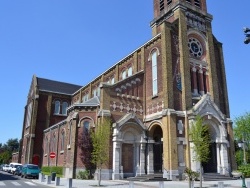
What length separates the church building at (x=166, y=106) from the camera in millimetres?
26953

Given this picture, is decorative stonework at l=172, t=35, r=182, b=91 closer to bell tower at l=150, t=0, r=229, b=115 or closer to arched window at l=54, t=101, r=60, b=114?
bell tower at l=150, t=0, r=229, b=115

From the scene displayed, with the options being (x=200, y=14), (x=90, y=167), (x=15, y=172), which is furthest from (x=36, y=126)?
(x=200, y=14)

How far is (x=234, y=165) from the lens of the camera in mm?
29812

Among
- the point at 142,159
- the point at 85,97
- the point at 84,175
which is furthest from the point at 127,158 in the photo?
the point at 85,97

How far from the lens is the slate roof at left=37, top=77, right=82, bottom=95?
52719 mm

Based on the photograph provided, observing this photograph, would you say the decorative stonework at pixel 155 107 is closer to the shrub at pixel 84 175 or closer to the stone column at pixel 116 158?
the stone column at pixel 116 158

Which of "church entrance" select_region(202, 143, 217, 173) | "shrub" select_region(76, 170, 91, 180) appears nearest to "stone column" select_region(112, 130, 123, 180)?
"shrub" select_region(76, 170, 91, 180)

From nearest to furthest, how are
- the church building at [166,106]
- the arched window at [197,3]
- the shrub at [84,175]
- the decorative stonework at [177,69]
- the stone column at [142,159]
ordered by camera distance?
the shrub at [84,175] < the church building at [166,106] < the stone column at [142,159] < the decorative stonework at [177,69] < the arched window at [197,3]

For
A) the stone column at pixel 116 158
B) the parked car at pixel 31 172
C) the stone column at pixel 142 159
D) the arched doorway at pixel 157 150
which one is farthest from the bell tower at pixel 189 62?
the parked car at pixel 31 172

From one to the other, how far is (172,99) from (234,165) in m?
10.8

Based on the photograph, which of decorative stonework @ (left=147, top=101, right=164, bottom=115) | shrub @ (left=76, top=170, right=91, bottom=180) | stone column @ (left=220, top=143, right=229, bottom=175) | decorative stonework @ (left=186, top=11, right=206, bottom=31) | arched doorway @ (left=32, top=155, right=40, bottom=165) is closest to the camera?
shrub @ (left=76, top=170, right=91, bottom=180)

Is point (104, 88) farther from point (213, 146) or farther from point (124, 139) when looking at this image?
point (213, 146)

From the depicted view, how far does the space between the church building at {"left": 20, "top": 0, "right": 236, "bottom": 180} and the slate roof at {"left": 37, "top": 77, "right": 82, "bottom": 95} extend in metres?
19.4

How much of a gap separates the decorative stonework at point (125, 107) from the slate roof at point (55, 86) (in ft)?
88.3
